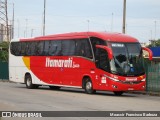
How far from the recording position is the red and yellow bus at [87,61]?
25.1 m

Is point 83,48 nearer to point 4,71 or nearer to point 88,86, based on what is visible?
point 88,86

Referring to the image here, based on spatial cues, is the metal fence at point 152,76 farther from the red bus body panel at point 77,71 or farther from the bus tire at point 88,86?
the bus tire at point 88,86

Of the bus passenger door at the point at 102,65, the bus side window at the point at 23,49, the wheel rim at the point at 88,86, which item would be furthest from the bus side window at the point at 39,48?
the bus passenger door at the point at 102,65

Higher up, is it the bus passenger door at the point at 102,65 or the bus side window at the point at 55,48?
the bus side window at the point at 55,48

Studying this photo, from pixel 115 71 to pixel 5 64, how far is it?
3022 cm

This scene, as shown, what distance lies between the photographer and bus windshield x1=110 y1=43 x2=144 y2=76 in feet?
81.9

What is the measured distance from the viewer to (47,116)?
1514cm

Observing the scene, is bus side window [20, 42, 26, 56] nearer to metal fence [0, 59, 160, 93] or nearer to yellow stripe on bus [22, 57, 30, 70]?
yellow stripe on bus [22, 57, 30, 70]

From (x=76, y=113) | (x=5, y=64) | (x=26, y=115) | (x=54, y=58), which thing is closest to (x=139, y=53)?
(x=54, y=58)

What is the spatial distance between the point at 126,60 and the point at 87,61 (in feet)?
8.82

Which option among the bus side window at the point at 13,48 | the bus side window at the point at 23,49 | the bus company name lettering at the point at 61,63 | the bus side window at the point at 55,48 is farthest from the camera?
the bus side window at the point at 13,48

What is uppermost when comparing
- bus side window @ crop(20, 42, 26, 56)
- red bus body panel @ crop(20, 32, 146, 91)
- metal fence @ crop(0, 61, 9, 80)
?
bus side window @ crop(20, 42, 26, 56)

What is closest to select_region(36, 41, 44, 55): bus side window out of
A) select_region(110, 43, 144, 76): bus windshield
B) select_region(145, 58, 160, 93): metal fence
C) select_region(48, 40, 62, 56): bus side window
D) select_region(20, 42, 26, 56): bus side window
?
select_region(48, 40, 62, 56): bus side window

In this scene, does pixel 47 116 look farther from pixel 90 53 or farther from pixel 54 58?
pixel 54 58
